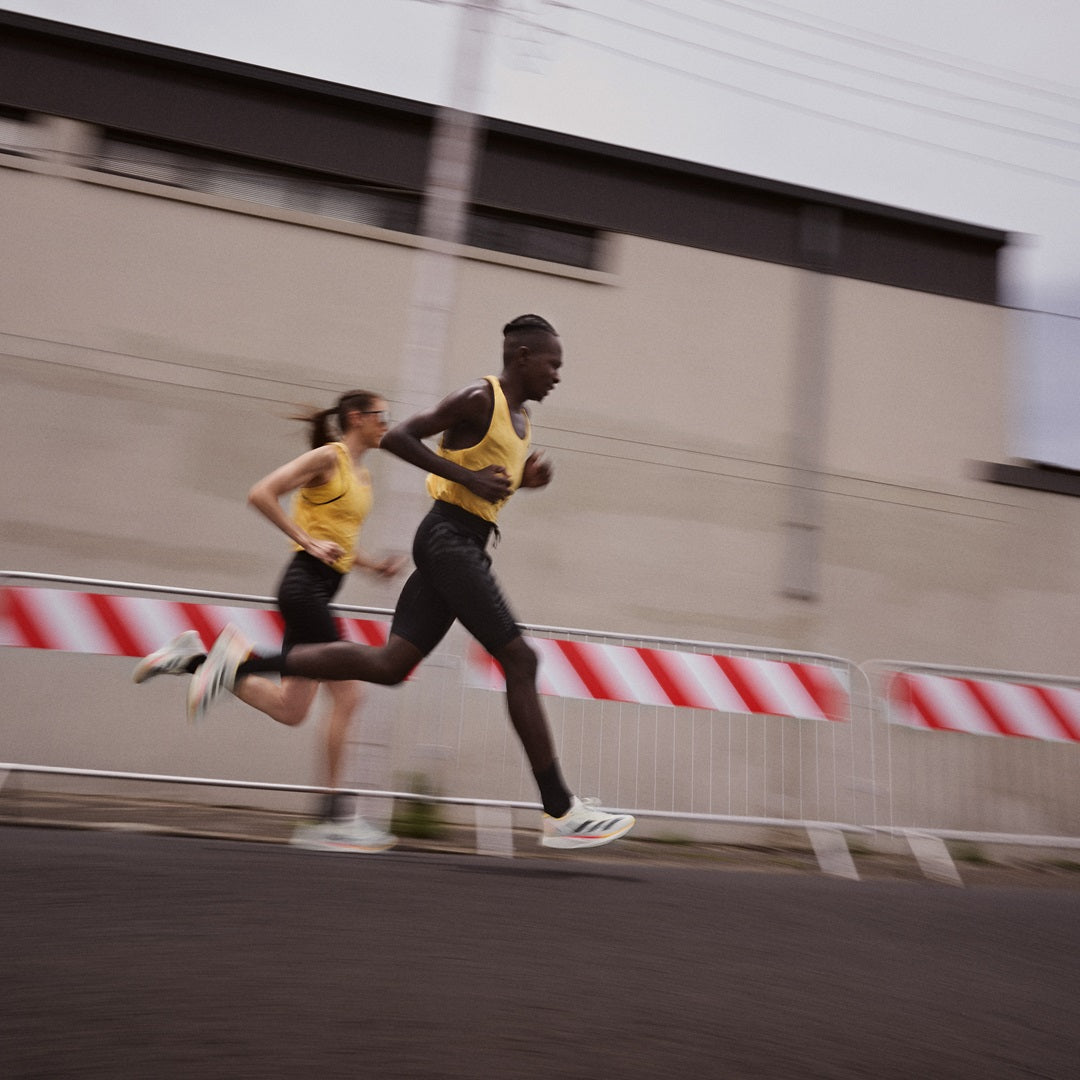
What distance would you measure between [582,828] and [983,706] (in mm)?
3569

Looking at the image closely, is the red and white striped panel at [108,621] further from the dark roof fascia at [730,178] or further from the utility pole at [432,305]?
the dark roof fascia at [730,178]

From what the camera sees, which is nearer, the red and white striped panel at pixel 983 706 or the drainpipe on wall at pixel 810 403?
the red and white striped panel at pixel 983 706

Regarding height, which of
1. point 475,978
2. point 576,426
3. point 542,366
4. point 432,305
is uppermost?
point 576,426

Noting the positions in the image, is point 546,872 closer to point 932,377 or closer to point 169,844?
point 169,844

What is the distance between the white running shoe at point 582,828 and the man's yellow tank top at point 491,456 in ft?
3.63

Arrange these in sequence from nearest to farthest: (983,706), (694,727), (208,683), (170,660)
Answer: (208,683), (170,660), (983,706), (694,727)

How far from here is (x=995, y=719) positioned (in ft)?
20.5

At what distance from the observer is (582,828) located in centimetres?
370

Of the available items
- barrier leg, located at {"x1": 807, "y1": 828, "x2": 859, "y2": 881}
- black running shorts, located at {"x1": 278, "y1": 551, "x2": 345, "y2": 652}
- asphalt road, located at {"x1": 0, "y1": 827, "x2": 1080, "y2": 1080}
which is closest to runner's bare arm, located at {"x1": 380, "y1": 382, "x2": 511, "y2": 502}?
black running shorts, located at {"x1": 278, "y1": 551, "x2": 345, "y2": 652}

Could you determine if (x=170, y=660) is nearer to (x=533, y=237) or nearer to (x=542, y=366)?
(x=542, y=366)

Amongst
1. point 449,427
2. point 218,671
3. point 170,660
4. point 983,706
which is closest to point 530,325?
point 449,427

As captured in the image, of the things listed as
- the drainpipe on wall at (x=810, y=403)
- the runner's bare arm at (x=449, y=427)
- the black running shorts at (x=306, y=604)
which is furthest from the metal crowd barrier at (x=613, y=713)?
the drainpipe on wall at (x=810, y=403)

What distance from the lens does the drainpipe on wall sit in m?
9.64

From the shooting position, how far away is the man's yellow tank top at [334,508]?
459 cm
